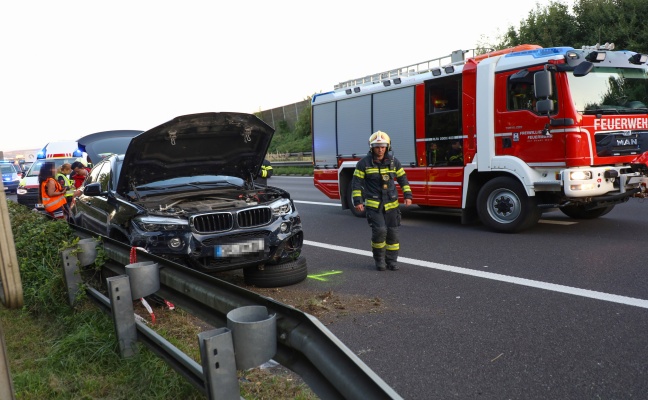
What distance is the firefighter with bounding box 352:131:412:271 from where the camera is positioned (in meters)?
7.15

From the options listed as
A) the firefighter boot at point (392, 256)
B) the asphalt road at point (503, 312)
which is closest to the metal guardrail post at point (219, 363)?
the asphalt road at point (503, 312)

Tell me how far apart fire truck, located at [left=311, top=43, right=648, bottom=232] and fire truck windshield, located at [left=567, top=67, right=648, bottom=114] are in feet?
0.06

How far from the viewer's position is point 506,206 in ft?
29.9

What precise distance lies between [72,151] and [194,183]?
13592 millimetres

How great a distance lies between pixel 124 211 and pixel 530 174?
590cm

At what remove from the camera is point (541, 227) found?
9.50m

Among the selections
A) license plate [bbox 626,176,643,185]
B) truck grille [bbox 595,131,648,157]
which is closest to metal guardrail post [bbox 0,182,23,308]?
truck grille [bbox 595,131,648,157]

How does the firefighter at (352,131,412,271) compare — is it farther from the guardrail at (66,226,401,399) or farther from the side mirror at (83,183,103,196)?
the guardrail at (66,226,401,399)

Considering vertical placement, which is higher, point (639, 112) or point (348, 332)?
point (639, 112)

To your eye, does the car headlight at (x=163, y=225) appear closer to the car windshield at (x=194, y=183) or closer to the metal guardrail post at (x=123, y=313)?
the car windshield at (x=194, y=183)

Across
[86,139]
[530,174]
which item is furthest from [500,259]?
[86,139]

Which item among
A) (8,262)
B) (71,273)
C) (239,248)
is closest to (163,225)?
(239,248)

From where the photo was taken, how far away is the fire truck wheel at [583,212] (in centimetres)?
997

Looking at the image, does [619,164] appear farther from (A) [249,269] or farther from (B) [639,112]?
(A) [249,269]
